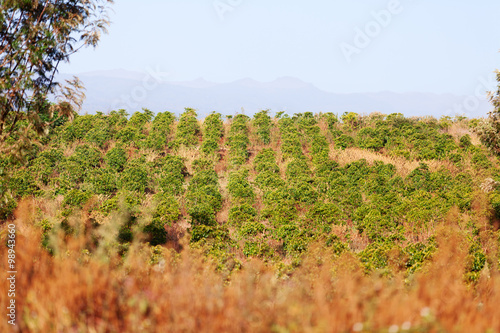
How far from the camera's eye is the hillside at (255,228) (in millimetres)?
2316

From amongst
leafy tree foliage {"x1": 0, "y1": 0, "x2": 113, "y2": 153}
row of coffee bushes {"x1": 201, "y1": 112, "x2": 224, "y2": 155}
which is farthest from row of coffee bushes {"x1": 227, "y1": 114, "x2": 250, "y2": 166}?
leafy tree foliage {"x1": 0, "y1": 0, "x2": 113, "y2": 153}

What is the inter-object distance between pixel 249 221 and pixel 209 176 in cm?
355

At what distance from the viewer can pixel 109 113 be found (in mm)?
21094

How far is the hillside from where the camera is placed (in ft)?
7.60

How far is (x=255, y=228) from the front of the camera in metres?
7.89

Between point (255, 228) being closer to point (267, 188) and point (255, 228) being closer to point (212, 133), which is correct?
point (267, 188)

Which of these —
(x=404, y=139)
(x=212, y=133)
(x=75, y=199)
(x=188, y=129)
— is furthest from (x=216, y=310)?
(x=404, y=139)

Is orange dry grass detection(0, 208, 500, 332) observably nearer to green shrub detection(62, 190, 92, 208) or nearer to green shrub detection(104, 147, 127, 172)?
green shrub detection(62, 190, 92, 208)

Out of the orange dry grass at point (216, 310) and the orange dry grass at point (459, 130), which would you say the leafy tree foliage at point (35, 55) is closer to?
the orange dry grass at point (216, 310)

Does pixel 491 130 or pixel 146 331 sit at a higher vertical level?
pixel 491 130

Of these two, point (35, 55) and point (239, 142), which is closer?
point (35, 55)

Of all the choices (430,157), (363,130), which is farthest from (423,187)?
(363,130)

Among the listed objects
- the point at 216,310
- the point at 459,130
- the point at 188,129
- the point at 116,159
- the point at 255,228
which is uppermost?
the point at 188,129

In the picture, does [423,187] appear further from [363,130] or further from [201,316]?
[201,316]
